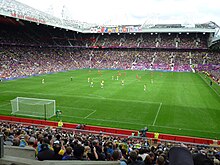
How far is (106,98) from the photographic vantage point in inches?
1099

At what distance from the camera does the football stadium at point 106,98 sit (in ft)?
22.9

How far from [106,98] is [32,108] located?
944cm

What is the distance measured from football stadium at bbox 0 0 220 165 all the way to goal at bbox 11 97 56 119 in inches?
3.8

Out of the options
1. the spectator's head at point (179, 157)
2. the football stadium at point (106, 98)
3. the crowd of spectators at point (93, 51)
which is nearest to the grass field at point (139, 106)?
the football stadium at point (106, 98)

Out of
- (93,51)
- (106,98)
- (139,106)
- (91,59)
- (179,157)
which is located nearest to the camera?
(179,157)

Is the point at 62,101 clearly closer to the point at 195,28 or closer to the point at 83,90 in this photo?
the point at 83,90

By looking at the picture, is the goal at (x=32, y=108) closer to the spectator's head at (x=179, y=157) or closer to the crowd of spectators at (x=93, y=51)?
the spectator's head at (x=179, y=157)

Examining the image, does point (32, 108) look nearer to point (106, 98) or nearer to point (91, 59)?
point (106, 98)

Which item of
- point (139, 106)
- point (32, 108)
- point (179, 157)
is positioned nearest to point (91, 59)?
point (139, 106)

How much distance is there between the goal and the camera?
21.3 m

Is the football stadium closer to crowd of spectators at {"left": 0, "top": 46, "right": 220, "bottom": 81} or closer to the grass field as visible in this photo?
the grass field

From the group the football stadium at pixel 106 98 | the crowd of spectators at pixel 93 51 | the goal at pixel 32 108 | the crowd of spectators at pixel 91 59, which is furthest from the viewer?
the crowd of spectators at pixel 93 51

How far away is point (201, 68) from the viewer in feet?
209

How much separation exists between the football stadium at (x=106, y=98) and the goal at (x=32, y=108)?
96 millimetres
